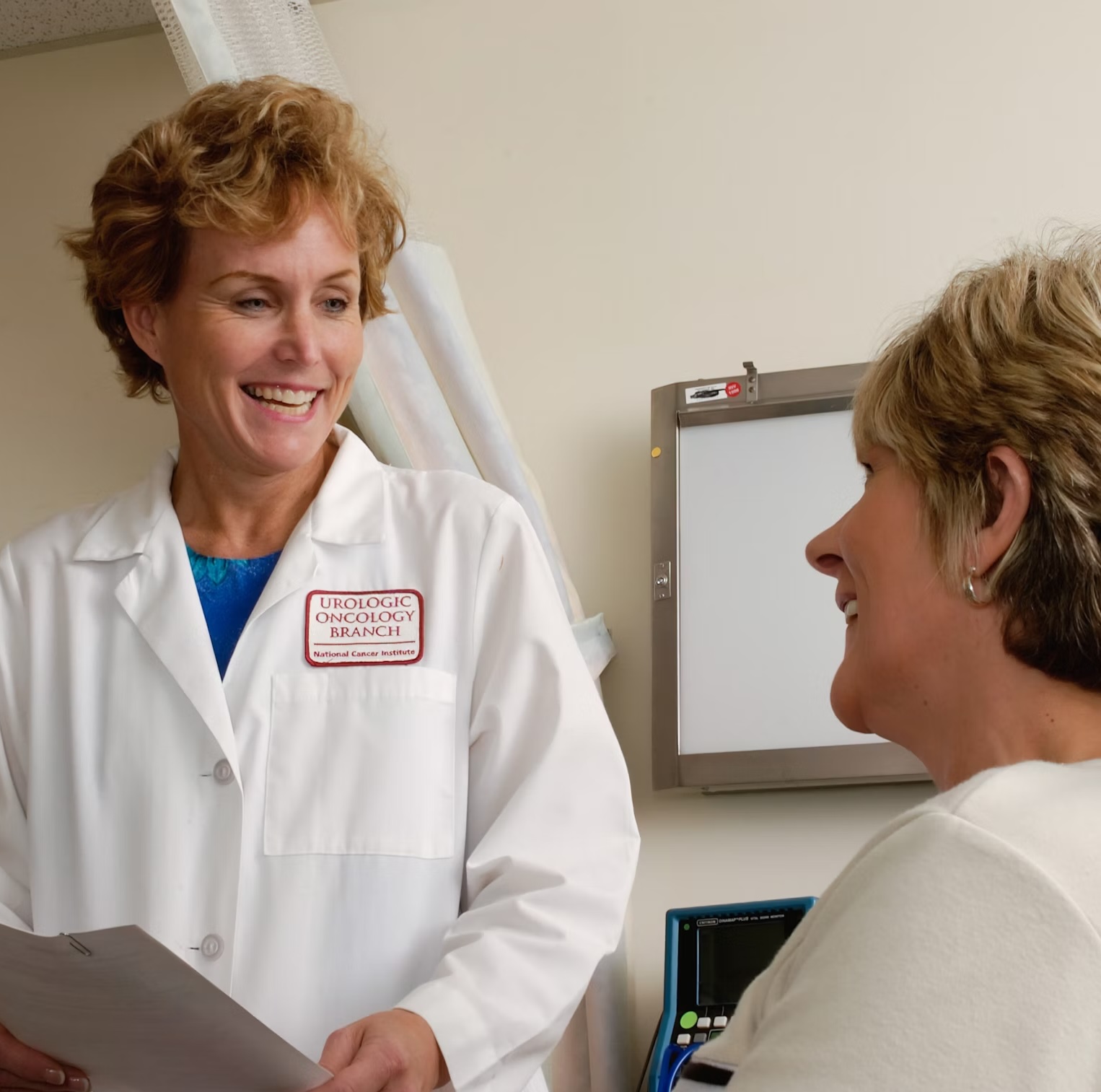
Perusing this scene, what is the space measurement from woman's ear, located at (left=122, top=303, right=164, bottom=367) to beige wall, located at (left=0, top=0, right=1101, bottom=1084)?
0.97 m

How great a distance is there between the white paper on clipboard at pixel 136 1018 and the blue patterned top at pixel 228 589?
0.45 meters

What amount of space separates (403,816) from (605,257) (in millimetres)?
1442

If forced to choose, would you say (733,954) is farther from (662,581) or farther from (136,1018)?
(136,1018)

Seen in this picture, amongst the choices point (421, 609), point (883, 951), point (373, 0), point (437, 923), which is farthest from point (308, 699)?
point (373, 0)

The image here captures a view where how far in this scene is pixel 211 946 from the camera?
135 cm

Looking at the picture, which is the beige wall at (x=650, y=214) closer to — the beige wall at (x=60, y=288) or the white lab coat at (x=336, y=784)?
the beige wall at (x=60, y=288)

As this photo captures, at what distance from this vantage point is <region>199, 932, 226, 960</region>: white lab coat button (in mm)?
1345

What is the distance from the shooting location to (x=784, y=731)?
2.22 meters

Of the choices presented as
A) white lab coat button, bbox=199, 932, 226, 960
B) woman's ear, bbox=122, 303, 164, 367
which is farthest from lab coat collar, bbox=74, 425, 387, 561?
white lab coat button, bbox=199, 932, 226, 960

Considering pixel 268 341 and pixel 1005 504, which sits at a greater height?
pixel 268 341

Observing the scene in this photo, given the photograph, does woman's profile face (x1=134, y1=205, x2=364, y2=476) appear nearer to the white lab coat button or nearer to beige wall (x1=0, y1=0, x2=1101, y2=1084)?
the white lab coat button

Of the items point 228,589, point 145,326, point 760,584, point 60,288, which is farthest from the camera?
point 60,288

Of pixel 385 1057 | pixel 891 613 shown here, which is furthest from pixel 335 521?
pixel 891 613

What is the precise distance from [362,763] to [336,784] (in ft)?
0.11
